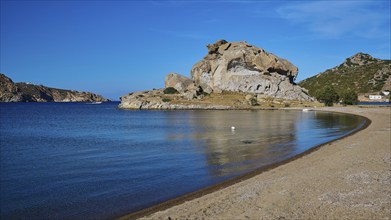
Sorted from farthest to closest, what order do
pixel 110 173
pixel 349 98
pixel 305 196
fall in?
pixel 349 98 < pixel 110 173 < pixel 305 196

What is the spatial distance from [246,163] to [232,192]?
8.48m

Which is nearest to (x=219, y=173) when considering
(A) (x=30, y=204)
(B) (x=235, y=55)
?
(A) (x=30, y=204)

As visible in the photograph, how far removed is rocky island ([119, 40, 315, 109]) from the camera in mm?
153500

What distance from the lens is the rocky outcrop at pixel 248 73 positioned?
172m

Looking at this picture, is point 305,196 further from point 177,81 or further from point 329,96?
point 177,81

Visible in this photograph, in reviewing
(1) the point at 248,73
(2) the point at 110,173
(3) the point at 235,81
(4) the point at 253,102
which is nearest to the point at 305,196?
(2) the point at 110,173

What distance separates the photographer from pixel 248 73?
176m

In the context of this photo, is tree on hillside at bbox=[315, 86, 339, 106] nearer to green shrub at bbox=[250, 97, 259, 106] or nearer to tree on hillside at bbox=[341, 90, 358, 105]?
tree on hillside at bbox=[341, 90, 358, 105]

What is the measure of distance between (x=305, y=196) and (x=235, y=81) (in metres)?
163

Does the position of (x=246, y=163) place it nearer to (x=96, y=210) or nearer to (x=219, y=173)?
(x=219, y=173)

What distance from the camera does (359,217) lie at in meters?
10.3

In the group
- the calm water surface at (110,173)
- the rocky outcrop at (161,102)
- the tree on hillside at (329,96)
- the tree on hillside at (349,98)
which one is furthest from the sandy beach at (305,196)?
the tree on hillside at (349,98)

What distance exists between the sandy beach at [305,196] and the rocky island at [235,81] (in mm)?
129833

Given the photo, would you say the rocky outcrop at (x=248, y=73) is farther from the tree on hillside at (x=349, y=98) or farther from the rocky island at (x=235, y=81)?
the tree on hillside at (x=349, y=98)
